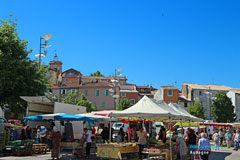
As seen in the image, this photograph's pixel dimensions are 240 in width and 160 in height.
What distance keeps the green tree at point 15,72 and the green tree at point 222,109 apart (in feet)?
131

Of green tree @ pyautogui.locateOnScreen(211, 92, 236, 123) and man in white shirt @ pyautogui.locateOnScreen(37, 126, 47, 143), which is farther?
green tree @ pyautogui.locateOnScreen(211, 92, 236, 123)

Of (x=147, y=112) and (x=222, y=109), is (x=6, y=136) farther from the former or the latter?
(x=222, y=109)

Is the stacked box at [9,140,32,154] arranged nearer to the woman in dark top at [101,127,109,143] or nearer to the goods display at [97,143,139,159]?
the goods display at [97,143,139,159]

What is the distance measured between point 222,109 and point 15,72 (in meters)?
43.3

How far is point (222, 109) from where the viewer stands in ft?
182

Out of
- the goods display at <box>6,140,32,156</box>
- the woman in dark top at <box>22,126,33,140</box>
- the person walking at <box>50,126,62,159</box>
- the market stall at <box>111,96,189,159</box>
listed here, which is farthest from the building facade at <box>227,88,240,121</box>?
the person walking at <box>50,126,62,159</box>

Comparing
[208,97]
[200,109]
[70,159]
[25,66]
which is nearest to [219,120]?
[200,109]

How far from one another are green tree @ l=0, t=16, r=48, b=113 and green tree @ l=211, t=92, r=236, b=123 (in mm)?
40045

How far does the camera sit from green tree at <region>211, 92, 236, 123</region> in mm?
55281

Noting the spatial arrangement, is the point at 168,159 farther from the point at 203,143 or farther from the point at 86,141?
the point at 86,141

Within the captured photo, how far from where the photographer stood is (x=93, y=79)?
79.7 m

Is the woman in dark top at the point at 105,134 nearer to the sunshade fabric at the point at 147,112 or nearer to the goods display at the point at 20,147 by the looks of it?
→ the goods display at the point at 20,147

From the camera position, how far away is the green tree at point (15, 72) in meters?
21.8

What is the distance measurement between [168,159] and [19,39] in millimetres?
15952
